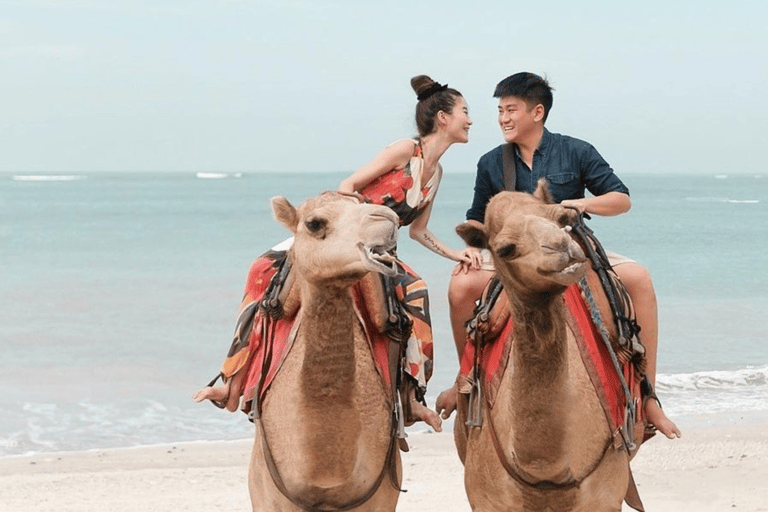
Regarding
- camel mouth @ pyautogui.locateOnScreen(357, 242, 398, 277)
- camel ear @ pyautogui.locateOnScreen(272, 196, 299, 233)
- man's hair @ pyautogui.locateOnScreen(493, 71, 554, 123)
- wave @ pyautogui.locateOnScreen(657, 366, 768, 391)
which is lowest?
wave @ pyautogui.locateOnScreen(657, 366, 768, 391)

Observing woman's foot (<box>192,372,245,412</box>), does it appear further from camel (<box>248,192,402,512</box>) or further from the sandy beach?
the sandy beach

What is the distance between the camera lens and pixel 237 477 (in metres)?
10.1

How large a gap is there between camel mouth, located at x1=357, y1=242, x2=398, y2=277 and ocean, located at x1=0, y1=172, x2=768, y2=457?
4.09m

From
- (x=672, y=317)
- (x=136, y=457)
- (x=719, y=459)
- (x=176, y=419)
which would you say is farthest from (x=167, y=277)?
(x=719, y=459)

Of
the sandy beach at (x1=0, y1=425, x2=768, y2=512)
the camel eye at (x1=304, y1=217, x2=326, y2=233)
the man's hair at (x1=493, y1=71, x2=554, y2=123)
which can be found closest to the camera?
the camel eye at (x1=304, y1=217, x2=326, y2=233)

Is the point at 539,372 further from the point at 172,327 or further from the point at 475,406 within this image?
the point at 172,327

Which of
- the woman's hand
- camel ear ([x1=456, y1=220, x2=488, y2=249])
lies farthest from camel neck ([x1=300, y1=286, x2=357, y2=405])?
the woman's hand

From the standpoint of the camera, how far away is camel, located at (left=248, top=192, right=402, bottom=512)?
4.91 meters

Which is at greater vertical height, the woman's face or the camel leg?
the woman's face

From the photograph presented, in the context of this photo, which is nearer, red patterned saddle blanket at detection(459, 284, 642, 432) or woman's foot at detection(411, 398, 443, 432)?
red patterned saddle blanket at detection(459, 284, 642, 432)

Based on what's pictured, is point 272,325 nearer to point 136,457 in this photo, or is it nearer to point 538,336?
point 538,336

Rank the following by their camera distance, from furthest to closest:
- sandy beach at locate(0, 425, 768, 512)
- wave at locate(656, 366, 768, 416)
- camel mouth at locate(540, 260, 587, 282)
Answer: wave at locate(656, 366, 768, 416) → sandy beach at locate(0, 425, 768, 512) → camel mouth at locate(540, 260, 587, 282)

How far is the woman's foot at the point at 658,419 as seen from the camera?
619 centimetres

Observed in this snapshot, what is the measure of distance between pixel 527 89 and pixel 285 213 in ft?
6.47
